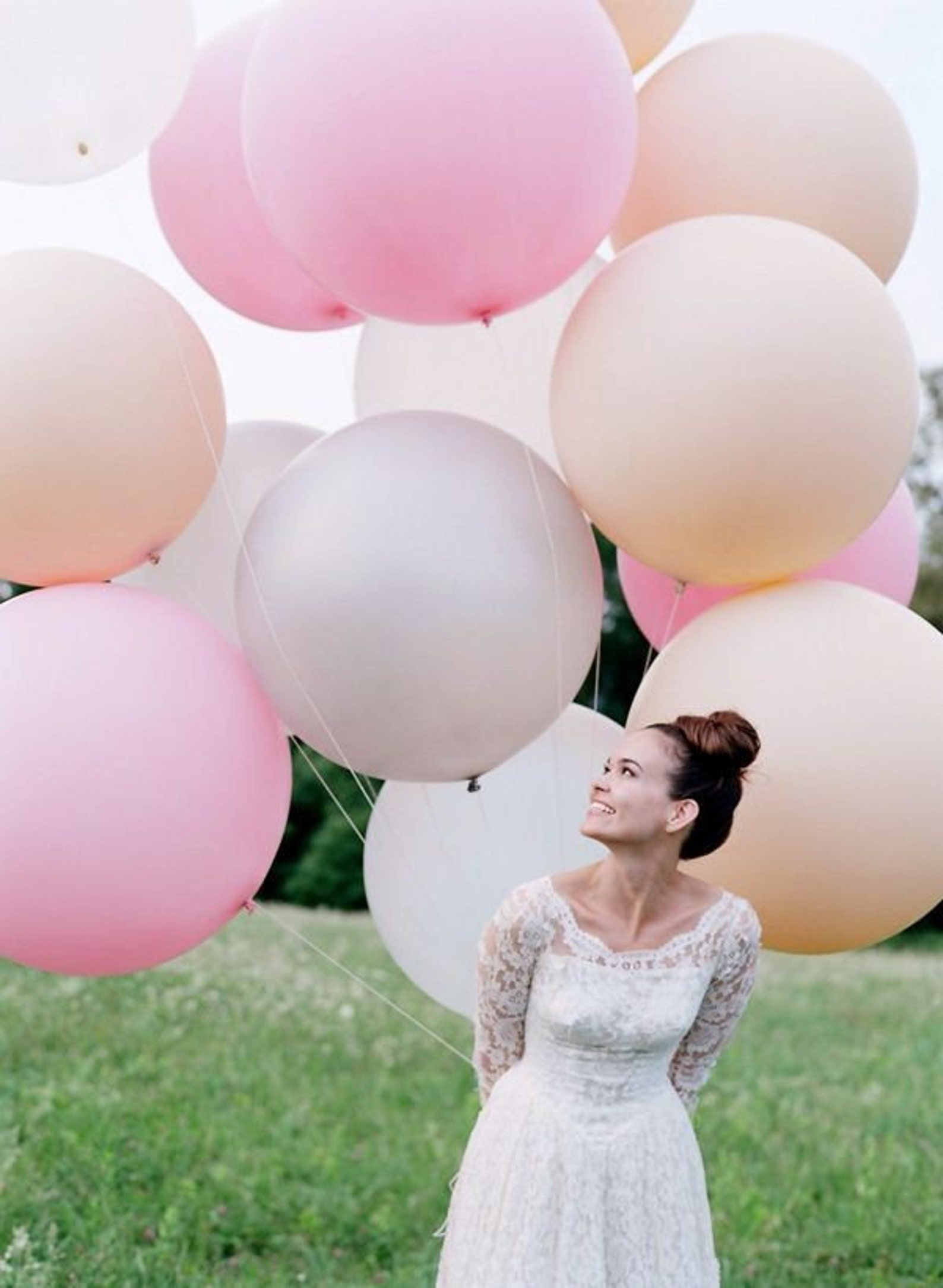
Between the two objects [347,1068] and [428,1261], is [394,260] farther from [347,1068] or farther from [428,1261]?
[347,1068]

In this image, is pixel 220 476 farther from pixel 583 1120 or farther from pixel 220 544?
pixel 583 1120

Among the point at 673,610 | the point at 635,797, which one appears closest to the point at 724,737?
the point at 635,797

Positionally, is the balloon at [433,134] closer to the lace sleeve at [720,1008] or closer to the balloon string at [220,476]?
the balloon string at [220,476]

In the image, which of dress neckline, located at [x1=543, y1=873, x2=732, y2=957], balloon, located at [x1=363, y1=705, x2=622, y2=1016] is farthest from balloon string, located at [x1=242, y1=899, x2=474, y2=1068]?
dress neckline, located at [x1=543, y1=873, x2=732, y2=957]

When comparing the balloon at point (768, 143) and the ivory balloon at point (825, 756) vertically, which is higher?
the balloon at point (768, 143)

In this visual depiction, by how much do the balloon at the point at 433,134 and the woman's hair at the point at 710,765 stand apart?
845 millimetres

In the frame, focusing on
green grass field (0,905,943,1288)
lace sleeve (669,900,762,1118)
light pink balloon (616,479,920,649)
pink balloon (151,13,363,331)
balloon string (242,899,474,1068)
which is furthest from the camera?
green grass field (0,905,943,1288)

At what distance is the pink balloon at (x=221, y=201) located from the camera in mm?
3346

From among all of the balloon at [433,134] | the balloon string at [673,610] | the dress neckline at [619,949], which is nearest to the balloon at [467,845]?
the balloon string at [673,610]

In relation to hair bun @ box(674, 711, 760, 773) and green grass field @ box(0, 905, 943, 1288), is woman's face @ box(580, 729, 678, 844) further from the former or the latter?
green grass field @ box(0, 905, 943, 1288)

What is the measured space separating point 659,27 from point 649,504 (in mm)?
1166

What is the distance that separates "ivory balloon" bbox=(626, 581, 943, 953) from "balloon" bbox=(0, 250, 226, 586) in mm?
1035

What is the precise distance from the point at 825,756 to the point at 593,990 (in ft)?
2.09

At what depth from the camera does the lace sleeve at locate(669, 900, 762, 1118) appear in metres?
2.73
